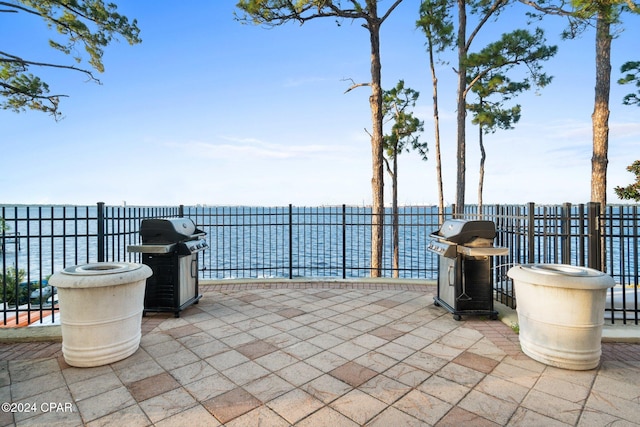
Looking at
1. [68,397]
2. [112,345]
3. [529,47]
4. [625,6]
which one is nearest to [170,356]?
[112,345]

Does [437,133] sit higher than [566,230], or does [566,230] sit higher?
[437,133]

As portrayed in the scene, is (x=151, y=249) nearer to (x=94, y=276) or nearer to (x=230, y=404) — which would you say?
(x=94, y=276)

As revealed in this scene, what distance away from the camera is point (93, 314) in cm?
333

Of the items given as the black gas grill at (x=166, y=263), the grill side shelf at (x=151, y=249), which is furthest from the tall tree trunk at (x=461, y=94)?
the grill side shelf at (x=151, y=249)

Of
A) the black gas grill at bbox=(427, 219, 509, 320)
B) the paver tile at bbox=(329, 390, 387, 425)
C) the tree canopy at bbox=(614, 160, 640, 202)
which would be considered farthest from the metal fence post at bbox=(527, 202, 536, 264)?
the tree canopy at bbox=(614, 160, 640, 202)

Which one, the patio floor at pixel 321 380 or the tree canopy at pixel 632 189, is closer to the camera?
the patio floor at pixel 321 380

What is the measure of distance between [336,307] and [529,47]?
1330 centimetres

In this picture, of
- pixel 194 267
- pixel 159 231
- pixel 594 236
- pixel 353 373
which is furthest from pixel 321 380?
pixel 594 236

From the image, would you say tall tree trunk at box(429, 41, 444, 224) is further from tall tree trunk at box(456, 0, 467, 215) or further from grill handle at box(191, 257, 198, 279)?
grill handle at box(191, 257, 198, 279)

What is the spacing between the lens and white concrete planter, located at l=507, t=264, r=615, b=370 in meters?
3.21

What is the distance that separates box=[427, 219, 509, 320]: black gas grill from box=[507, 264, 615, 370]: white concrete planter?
3.85ft

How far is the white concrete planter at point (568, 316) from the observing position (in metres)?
3.21

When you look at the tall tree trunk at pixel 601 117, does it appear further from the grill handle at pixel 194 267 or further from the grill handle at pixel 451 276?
the grill handle at pixel 194 267

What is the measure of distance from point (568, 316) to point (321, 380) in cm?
249
